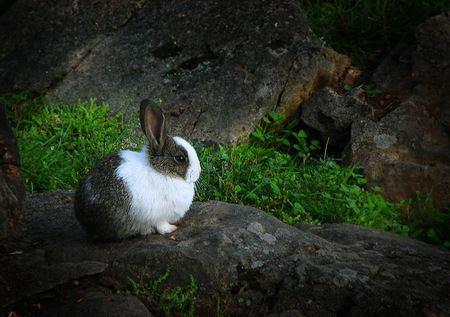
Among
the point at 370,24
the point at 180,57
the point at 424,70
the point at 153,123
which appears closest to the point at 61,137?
the point at 180,57

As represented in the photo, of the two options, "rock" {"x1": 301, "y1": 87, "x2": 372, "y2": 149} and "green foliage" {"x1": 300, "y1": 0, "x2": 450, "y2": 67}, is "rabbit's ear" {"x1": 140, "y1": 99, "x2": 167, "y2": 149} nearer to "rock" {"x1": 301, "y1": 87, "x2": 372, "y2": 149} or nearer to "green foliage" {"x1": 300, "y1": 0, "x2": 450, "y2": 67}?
"rock" {"x1": 301, "y1": 87, "x2": 372, "y2": 149}

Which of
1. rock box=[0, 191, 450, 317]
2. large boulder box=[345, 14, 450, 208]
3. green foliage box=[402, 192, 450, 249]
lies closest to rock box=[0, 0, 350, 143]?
large boulder box=[345, 14, 450, 208]

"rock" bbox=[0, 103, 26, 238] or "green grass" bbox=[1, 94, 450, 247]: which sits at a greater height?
"rock" bbox=[0, 103, 26, 238]

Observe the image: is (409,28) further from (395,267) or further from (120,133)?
(395,267)

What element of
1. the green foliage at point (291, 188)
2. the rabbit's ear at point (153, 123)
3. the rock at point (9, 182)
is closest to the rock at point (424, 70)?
the green foliage at point (291, 188)

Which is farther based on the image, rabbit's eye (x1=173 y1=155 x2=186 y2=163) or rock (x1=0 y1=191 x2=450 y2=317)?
rabbit's eye (x1=173 y1=155 x2=186 y2=163)

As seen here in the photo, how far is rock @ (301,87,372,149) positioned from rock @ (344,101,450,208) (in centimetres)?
16

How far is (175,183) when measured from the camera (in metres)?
3.53

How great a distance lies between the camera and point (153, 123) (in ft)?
11.5

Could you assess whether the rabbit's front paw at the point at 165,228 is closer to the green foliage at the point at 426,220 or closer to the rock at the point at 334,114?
the green foliage at the point at 426,220

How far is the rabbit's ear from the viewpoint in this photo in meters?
3.42

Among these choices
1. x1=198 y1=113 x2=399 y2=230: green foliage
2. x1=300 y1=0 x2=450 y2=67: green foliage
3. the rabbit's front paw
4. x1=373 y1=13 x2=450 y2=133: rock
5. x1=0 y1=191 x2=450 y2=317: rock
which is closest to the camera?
x1=0 y1=191 x2=450 y2=317: rock

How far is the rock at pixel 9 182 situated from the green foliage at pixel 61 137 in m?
0.96

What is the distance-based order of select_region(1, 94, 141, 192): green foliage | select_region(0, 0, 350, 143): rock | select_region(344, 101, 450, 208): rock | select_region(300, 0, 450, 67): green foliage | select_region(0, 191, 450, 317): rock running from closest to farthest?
select_region(0, 191, 450, 317): rock → select_region(1, 94, 141, 192): green foliage → select_region(344, 101, 450, 208): rock → select_region(0, 0, 350, 143): rock → select_region(300, 0, 450, 67): green foliage
